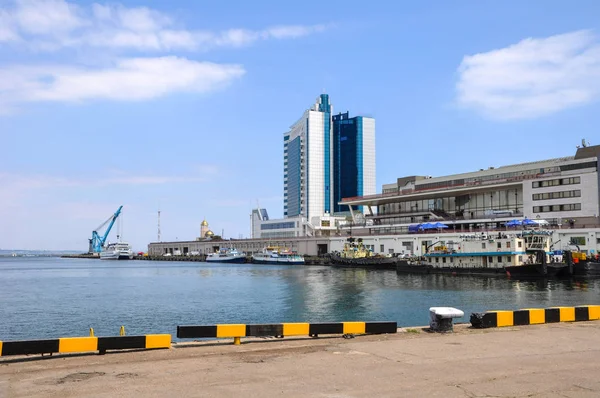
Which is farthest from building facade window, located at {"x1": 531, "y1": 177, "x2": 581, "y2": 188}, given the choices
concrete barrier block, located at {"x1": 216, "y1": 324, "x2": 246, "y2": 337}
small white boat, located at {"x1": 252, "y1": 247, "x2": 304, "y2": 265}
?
concrete barrier block, located at {"x1": 216, "y1": 324, "x2": 246, "y2": 337}

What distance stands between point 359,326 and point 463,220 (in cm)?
10707

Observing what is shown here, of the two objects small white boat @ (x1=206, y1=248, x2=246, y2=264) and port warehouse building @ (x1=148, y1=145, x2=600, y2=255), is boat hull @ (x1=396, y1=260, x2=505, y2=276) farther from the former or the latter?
small white boat @ (x1=206, y1=248, x2=246, y2=264)

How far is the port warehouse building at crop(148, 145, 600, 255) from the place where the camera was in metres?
95.6

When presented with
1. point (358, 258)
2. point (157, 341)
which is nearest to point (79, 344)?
point (157, 341)

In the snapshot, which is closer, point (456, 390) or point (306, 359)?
point (456, 390)

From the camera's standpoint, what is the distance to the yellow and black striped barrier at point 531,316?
947 inches

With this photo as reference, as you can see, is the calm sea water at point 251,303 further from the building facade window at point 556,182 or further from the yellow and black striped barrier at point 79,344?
the building facade window at point 556,182

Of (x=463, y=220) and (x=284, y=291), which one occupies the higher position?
(x=463, y=220)

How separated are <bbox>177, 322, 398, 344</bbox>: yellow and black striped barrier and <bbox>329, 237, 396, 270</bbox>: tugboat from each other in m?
93.7

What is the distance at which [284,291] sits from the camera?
68.2 metres

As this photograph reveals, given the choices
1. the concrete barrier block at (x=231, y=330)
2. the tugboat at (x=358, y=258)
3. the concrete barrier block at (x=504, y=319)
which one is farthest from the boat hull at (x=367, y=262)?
the concrete barrier block at (x=231, y=330)

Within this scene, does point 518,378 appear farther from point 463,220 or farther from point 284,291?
point 463,220

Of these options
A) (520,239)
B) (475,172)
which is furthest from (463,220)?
(520,239)

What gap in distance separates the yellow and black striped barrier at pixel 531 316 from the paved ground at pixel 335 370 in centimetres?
256
